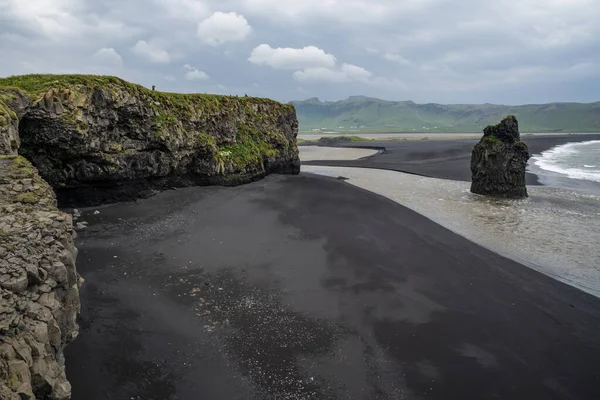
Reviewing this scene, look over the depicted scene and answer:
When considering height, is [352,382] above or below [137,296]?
below

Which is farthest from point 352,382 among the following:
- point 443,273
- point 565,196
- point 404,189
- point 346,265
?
point 565,196

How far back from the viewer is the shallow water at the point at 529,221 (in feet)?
57.3

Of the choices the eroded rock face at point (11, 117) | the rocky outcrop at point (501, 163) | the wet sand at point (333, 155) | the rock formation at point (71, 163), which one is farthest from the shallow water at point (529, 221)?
the wet sand at point (333, 155)

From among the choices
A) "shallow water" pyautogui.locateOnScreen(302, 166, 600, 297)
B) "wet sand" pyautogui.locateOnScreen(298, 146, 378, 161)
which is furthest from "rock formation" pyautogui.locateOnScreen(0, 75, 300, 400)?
"wet sand" pyautogui.locateOnScreen(298, 146, 378, 161)

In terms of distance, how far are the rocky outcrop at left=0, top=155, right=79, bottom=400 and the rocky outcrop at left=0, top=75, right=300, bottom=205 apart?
33.4ft

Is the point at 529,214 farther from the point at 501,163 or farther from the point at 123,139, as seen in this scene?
the point at 123,139

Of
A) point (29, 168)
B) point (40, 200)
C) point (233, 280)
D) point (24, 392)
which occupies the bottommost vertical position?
point (233, 280)

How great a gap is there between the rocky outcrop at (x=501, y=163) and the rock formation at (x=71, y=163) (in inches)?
684

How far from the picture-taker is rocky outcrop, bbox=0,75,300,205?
17.0m

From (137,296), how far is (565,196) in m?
34.2

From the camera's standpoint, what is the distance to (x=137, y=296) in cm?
1211

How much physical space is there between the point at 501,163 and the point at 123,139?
94.2 ft

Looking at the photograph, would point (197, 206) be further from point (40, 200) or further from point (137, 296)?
point (40, 200)

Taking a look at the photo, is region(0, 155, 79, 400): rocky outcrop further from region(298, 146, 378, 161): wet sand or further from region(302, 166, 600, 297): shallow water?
region(298, 146, 378, 161): wet sand
